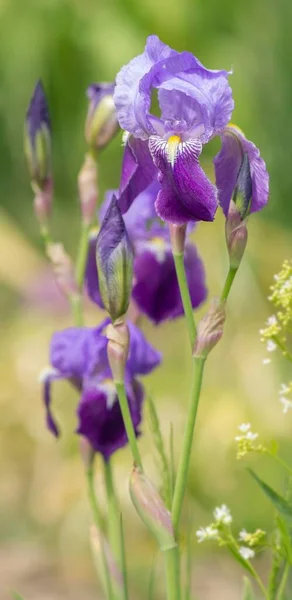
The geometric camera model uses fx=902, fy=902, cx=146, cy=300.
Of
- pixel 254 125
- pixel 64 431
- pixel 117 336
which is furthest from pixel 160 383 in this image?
pixel 117 336

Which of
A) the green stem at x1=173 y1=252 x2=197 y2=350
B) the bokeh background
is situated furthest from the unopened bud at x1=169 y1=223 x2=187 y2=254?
the bokeh background

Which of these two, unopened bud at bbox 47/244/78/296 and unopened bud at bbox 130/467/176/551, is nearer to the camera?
unopened bud at bbox 130/467/176/551

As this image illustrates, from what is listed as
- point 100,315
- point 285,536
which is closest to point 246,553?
point 285,536

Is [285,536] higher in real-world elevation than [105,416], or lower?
lower

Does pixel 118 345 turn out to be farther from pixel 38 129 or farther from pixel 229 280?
pixel 38 129

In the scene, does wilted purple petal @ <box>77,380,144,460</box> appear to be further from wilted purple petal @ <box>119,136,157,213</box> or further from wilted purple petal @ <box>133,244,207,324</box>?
wilted purple petal @ <box>119,136,157,213</box>

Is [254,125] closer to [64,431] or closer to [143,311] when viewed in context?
[64,431]

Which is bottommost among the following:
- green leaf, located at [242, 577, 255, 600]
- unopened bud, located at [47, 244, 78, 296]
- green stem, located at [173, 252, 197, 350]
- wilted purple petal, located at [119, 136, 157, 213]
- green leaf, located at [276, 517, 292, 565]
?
green leaf, located at [242, 577, 255, 600]

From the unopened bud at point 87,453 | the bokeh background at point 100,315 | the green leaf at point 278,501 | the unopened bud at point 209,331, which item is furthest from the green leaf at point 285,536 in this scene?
the bokeh background at point 100,315
